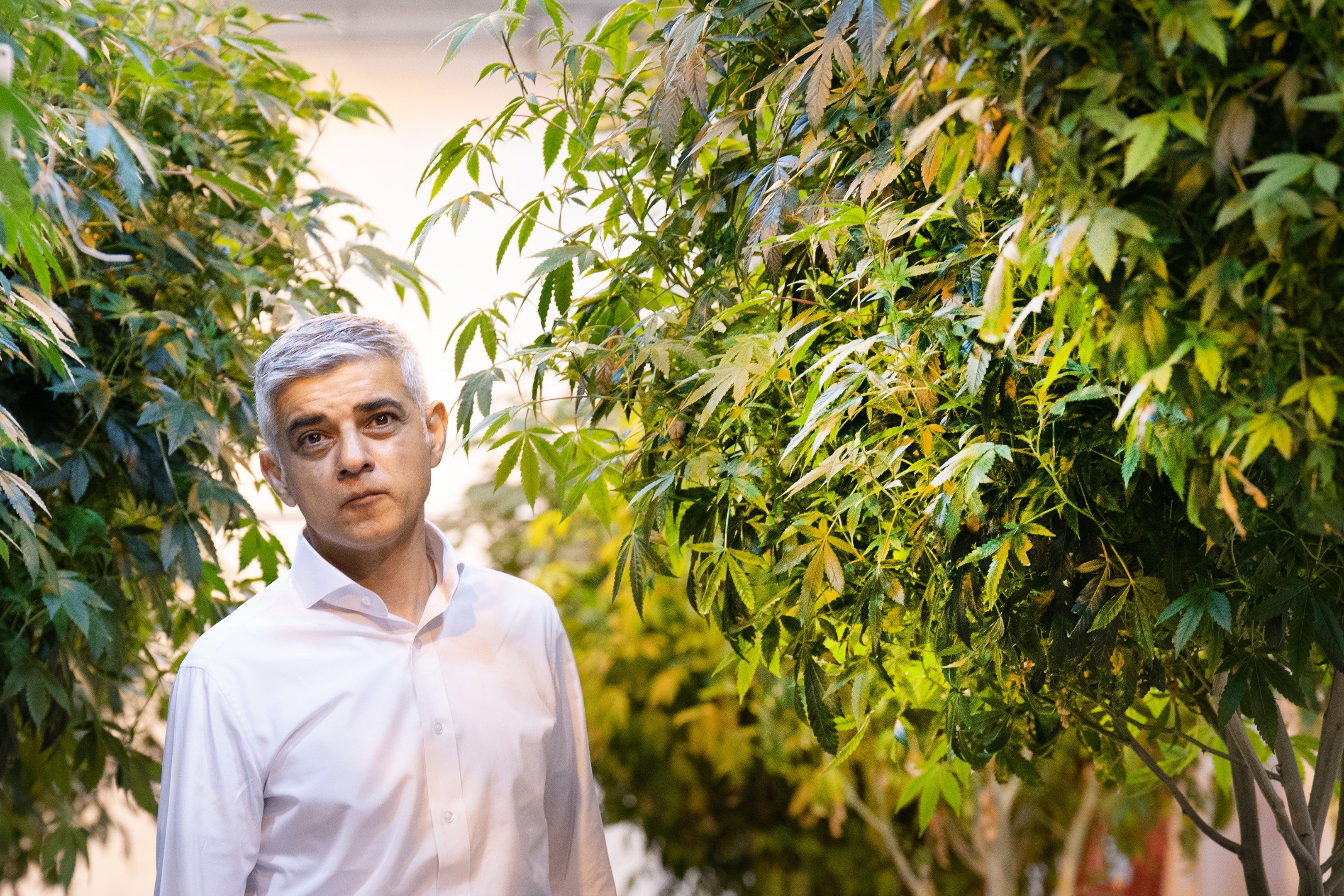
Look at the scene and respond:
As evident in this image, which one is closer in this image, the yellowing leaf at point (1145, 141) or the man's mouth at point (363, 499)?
the yellowing leaf at point (1145, 141)

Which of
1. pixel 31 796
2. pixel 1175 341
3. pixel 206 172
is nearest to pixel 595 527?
pixel 31 796

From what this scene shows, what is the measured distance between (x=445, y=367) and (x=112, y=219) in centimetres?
296

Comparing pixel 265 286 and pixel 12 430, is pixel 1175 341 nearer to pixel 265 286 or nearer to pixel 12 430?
pixel 12 430

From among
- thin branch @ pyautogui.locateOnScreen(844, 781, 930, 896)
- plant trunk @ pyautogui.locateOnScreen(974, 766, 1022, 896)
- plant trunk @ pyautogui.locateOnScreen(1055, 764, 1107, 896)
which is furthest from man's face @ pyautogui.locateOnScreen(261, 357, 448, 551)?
plant trunk @ pyautogui.locateOnScreen(1055, 764, 1107, 896)

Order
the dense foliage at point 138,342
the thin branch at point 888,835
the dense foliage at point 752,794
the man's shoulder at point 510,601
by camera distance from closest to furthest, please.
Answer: the man's shoulder at point 510,601 < the dense foliage at point 138,342 < the thin branch at point 888,835 < the dense foliage at point 752,794

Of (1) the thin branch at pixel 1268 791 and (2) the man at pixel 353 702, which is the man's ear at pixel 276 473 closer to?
(2) the man at pixel 353 702

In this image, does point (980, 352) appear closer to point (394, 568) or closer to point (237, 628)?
point (394, 568)

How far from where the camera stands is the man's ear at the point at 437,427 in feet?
4.26

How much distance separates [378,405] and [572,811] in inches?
21.4

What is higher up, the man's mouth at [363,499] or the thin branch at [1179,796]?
the man's mouth at [363,499]

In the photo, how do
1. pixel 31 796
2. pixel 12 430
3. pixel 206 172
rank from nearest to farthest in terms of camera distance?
pixel 12 430 → pixel 206 172 → pixel 31 796

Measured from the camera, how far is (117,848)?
4.49 metres

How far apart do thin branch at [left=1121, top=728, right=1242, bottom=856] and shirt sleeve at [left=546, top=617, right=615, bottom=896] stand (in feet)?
1.98

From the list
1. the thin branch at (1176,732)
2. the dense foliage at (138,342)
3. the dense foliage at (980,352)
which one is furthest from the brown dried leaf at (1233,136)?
the dense foliage at (138,342)
